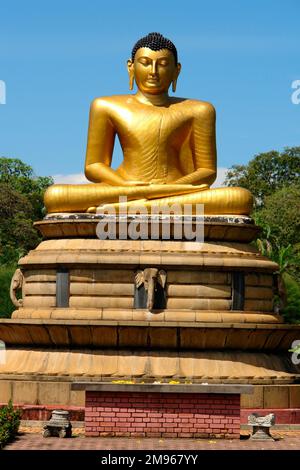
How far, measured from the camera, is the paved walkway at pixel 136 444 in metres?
14.0

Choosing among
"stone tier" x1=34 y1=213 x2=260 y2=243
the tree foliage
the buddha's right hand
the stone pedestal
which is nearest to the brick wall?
the stone pedestal

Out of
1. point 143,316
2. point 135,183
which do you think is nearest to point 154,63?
point 135,183

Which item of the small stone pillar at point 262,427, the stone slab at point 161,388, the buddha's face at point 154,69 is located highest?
the buddha's face at point 154,69

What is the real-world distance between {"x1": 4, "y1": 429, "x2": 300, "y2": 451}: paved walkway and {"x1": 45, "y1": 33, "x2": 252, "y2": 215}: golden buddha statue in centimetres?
683

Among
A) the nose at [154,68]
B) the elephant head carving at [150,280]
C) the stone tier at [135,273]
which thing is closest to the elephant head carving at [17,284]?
the stone tier at [135,273]

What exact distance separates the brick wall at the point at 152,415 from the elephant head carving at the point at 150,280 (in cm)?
361

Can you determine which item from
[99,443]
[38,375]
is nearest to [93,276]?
[38,375]

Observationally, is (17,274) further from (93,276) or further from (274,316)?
(274,316)

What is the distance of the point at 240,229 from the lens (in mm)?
19594

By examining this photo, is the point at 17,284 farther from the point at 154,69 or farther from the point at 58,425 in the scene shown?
Result: the point at 58,425

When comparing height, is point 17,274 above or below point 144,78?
below

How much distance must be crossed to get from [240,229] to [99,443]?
6.40 m

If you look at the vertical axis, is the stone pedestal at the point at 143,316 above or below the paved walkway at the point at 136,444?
above

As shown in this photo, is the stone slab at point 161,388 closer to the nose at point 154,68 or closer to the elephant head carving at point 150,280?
the elephant head carving at point 150,280
